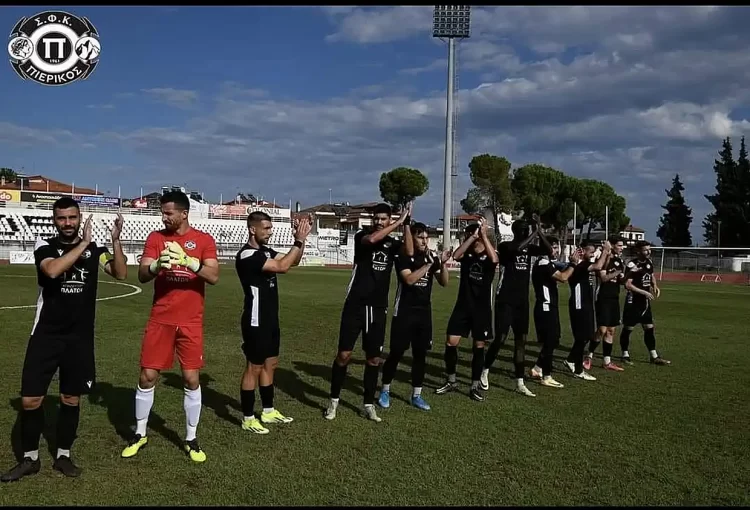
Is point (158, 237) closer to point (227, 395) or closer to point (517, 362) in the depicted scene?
Result: point (227, 395)

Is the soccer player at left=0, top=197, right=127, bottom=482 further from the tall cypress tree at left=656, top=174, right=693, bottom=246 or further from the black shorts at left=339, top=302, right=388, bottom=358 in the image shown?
the tall cypress tree at left=656, top=174, right=693, bottom=246

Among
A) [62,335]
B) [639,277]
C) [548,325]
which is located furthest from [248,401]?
[639,277]

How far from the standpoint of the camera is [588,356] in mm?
11188

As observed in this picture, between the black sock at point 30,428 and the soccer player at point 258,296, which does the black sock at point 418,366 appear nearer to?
the soccer player at point 258,296

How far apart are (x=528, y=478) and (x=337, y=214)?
104 meters

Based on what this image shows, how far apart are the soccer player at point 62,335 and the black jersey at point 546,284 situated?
20.3 feet

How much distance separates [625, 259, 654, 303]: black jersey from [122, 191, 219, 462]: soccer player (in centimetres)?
876

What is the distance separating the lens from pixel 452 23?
175ft

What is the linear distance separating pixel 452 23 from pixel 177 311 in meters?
52.0

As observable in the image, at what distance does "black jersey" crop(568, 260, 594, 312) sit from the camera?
10227 millimetres

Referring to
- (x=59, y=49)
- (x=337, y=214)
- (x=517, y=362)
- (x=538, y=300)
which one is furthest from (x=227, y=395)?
(x=337, y=214)

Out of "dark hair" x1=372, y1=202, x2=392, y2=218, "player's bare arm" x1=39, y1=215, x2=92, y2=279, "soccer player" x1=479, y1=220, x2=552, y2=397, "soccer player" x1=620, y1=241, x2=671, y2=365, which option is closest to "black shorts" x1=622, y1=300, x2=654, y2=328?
"soccer player" x1=620, y1=241, x2=671, y2=365

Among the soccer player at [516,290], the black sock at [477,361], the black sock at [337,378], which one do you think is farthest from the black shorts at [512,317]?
the black sock at [337,378]

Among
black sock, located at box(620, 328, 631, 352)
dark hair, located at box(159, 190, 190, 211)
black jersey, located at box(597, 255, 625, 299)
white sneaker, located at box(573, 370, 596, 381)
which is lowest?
white sneaker, located at box(573, 370, 596, 381)
